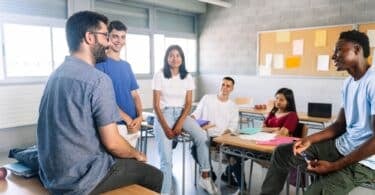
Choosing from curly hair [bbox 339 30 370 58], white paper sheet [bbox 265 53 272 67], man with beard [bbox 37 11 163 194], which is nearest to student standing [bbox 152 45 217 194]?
man with beard [bbox 37 11 163 194]

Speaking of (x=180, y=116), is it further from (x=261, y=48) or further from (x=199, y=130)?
(x=261, y=48)

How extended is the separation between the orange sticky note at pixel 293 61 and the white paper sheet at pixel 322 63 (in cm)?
36

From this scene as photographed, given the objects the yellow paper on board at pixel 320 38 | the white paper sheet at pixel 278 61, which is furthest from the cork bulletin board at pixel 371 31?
the white paper sheet at pixel 278 61

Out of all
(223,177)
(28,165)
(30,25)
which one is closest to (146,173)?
(28,165)

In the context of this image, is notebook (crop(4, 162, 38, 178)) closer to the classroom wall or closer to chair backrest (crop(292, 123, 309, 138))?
chair backrest (crop(292, 123, 309, 138))

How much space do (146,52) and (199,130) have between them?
3.97 meters

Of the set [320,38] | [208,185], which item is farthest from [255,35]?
[208,185]

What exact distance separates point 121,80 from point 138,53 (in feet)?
13.3

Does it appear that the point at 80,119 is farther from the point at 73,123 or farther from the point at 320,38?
the point at 320,38

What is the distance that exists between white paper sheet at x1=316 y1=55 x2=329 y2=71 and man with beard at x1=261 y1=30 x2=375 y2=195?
345 cm

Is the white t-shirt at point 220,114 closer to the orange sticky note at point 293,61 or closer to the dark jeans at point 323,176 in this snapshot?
the dark jeans at point 323,176

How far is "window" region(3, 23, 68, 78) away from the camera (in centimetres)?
457

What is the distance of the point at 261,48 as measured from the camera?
625 cm

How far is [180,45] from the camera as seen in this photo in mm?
6477
